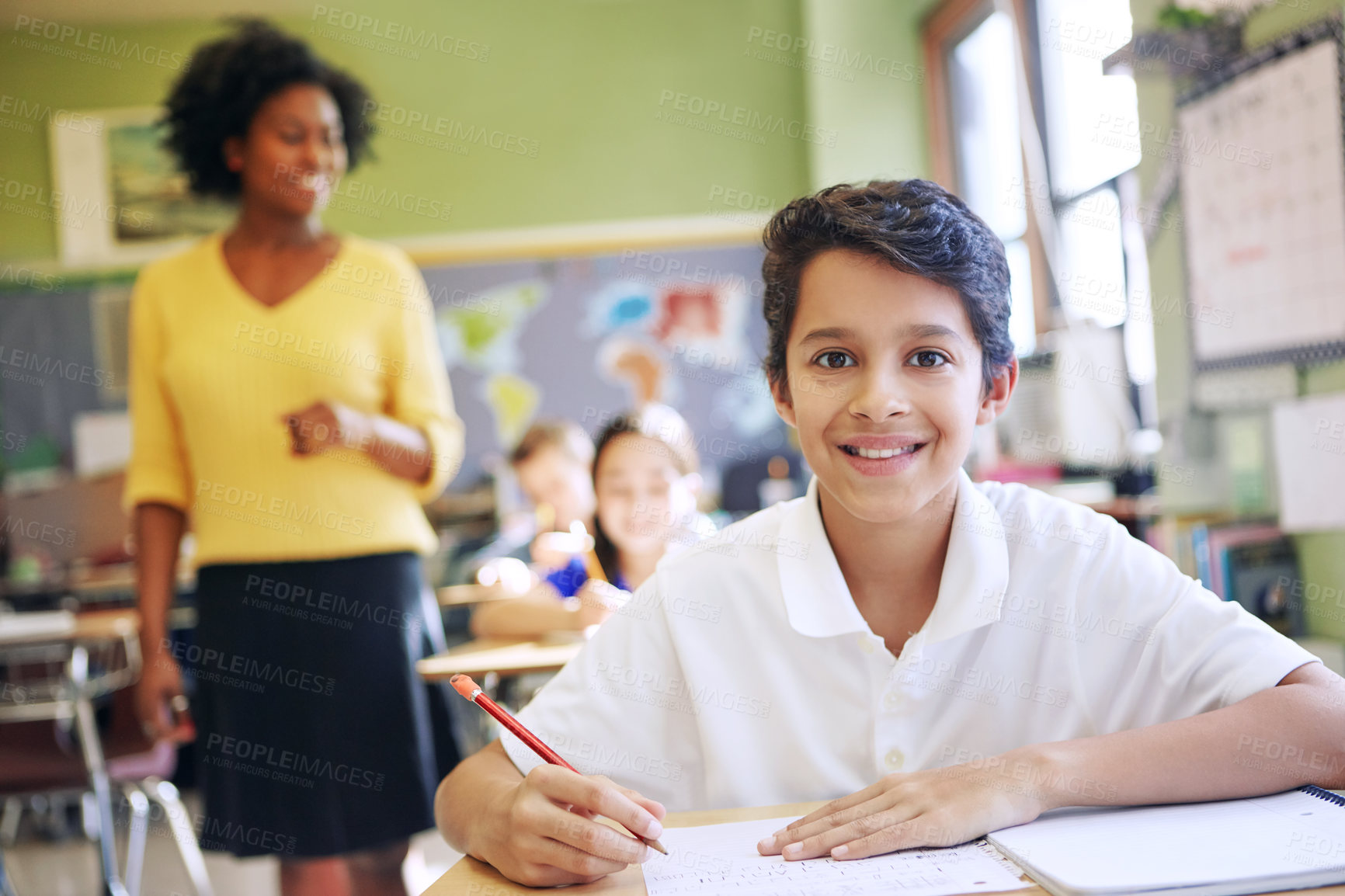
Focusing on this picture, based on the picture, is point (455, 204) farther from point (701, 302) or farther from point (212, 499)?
point (212, 499)

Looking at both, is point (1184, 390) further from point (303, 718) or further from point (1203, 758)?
point (303, 718)

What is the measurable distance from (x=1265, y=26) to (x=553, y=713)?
6.76ft

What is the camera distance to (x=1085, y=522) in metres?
1.07

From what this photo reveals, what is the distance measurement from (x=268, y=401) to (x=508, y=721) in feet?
3.43

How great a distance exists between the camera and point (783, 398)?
116 centimetres

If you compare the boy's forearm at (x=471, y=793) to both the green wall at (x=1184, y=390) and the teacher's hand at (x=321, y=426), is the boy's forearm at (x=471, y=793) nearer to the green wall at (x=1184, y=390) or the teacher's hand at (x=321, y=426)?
the teacher's hand at (x=321, y=426)

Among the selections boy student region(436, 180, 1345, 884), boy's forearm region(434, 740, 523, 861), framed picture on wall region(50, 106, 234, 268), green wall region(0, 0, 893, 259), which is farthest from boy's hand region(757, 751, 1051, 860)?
framed picture on wall region(50, 106, 234, 268)

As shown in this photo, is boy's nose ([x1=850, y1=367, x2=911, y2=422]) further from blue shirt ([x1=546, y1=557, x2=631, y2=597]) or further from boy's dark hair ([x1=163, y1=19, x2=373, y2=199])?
blue shirt ([x1=546, y1=557, x2=631, y2=597])

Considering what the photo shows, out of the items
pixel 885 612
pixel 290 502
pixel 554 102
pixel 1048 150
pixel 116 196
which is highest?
pixel 554 102

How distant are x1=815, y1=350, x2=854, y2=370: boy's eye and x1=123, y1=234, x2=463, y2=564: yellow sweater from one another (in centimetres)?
93

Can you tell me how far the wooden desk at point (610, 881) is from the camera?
2.42 feet

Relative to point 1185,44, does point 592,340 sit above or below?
below

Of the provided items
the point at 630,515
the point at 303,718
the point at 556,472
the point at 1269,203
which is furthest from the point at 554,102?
the point at 303,718

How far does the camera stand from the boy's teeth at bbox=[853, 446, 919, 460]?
1.01 m
